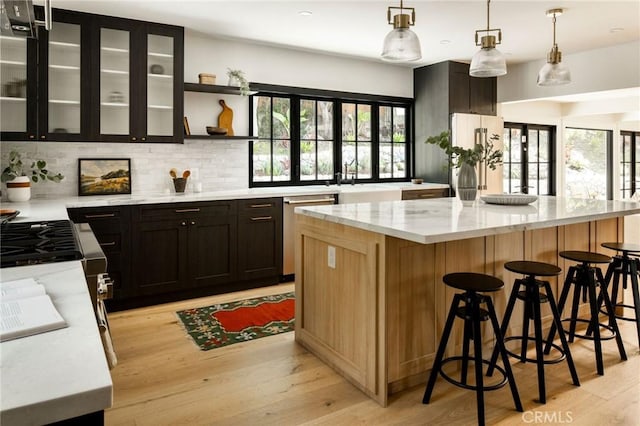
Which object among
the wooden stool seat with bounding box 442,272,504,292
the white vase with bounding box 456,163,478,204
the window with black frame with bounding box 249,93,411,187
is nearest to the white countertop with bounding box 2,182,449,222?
the window with black frame with bounding box 249,93,411,187

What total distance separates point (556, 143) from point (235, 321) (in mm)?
6305

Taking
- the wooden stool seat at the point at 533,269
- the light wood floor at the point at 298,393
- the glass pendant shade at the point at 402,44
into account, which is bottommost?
the light wood floor at the point at 298,393

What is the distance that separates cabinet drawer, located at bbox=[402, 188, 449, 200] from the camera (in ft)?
18.6

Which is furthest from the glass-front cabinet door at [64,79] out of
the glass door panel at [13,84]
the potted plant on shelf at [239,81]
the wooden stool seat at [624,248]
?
the wooden stool seat at [624,248]

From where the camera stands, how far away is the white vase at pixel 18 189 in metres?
3.84

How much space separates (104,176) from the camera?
4484 millimetres

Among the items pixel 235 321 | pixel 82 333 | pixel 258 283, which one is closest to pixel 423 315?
pixel 235 321

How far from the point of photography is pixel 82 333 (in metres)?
0.98

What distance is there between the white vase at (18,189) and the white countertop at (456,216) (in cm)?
246

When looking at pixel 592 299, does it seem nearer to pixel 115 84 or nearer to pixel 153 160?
pixel 153 160

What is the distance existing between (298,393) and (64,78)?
333 centimetres

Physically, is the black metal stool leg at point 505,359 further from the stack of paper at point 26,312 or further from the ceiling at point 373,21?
the ceiling at point 373,21

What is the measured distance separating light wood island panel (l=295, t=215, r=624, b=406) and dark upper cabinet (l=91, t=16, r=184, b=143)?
2.13 metres

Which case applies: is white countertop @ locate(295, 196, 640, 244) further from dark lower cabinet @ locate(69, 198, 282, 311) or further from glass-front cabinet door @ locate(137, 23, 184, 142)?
glass-front cabinet door @ locate(137, 23, 184, 142)
